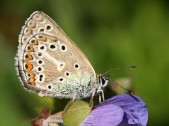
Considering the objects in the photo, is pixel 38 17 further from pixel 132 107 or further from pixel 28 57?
pixel 132 107

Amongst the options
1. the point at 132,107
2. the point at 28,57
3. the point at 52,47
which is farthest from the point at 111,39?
the point at 132,107

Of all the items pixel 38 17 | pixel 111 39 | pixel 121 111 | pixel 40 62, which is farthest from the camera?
pixel 111 39

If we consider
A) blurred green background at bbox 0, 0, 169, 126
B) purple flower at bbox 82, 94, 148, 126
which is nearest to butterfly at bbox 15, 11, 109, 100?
purple flower at bbox 82, 94, 148, 126

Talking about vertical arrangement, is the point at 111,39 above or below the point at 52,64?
below

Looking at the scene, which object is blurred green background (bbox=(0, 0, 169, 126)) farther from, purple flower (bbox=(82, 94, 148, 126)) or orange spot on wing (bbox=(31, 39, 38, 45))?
purple flower (bbox=(82, 94, 148, 126))

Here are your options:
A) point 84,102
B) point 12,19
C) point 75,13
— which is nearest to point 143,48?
point 75,13

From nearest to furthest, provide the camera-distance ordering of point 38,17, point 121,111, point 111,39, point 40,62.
A: point 121,111 < point 38,17 < point 40,62 < point 111,39

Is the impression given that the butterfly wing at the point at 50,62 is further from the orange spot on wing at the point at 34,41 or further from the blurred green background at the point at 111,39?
the blurred green background at the point at 111,39
